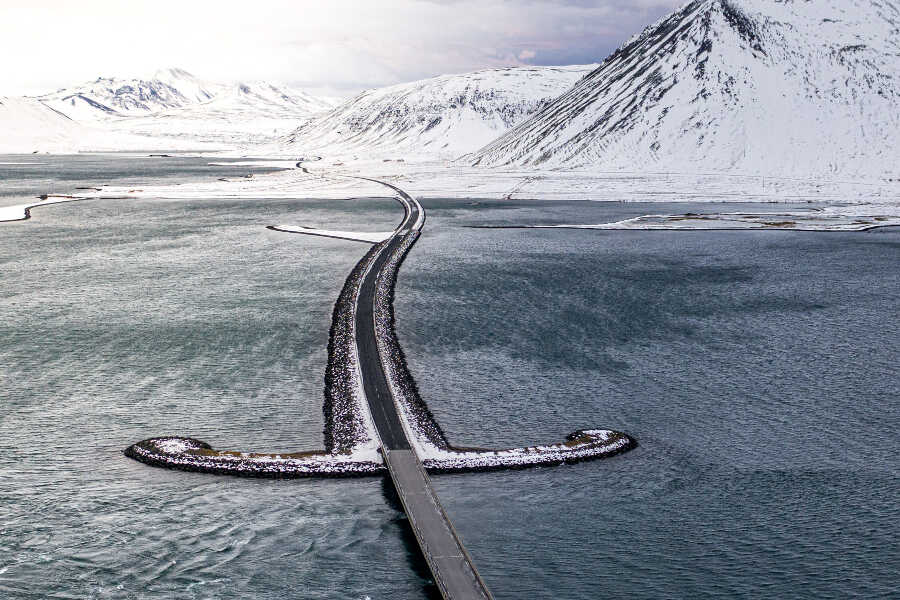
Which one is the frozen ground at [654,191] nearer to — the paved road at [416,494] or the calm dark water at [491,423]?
the calm dark water at [491,423]

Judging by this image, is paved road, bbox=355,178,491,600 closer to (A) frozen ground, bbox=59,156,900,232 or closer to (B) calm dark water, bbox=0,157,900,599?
(B) calm dark water, bbox=0,157,900,599

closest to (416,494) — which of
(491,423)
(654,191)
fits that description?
(491,423)

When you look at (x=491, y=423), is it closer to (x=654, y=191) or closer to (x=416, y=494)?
(x=416, y=494)

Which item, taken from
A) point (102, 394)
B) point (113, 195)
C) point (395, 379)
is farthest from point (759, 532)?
point (113, 195)

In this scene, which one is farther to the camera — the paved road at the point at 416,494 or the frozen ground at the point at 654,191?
the frozen ground at the point at 654,191

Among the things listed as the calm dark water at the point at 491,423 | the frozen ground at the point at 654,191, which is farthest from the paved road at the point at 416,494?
the frozen ground at the point at 654,191

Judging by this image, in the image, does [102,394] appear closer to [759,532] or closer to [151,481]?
[151,481]
